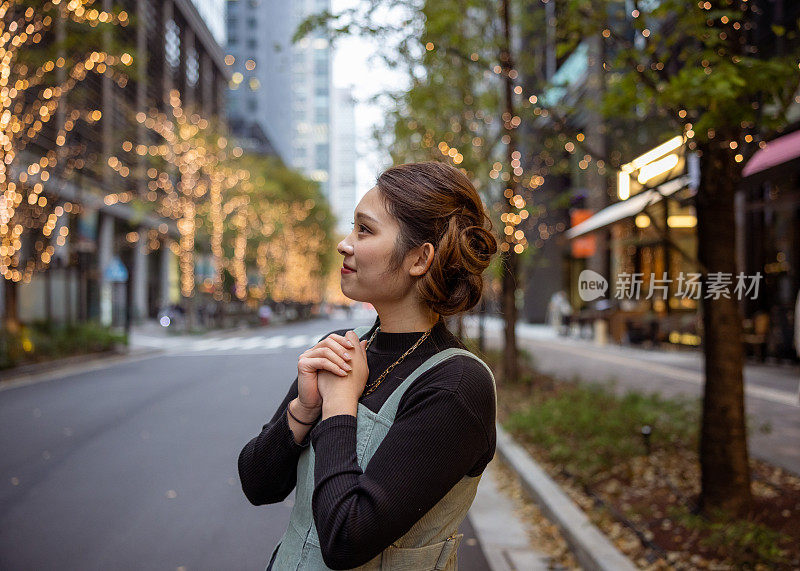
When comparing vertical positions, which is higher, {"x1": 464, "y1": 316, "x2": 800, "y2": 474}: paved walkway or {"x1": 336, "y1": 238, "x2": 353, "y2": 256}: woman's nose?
{"x1": 336, "y1": 238, "x2": 353, "y2": 256}: woman's nose

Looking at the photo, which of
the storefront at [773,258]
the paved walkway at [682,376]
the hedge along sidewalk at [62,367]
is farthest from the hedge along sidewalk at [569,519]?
the hedge along sidewalk at [62,367]

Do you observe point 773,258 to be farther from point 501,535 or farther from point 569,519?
point 501,535

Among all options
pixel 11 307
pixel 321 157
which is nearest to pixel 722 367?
pixel 11 307

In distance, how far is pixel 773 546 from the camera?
3.49 meters

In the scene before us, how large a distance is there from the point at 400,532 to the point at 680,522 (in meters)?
3.64

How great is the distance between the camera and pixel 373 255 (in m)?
1.38

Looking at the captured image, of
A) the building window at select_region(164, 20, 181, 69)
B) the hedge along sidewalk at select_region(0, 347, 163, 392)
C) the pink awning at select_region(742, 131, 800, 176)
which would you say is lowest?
the hedge along sidewalk at select_region(0, 347, 163, 392)

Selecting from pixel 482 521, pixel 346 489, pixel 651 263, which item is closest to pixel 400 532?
pixel 346 489

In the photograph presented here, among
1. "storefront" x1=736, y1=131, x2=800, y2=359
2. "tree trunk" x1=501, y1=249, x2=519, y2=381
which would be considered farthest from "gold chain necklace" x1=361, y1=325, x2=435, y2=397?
"storefront" x1=736, y1=131, x2=800, y2=359

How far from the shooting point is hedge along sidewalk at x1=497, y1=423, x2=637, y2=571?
3.69 m

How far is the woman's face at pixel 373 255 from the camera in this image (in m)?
1.38

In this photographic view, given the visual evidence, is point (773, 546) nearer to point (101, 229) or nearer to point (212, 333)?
point (212, 333)

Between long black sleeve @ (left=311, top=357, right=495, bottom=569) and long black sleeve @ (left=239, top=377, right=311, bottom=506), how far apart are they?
0.62ft

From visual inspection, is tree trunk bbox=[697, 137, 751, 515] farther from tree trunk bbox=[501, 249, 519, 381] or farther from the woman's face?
tree trunk bbox=[501, 249, 519, 381]
